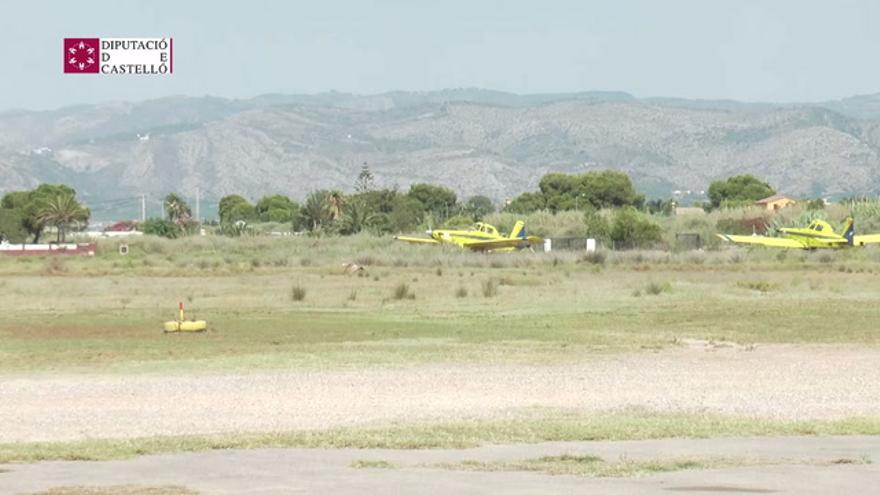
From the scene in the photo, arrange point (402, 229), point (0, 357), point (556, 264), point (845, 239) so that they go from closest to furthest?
point (0, 357)
point (556, 264)
point (845, 239)
point (402, 229)

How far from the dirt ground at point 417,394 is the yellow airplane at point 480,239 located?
222 ft

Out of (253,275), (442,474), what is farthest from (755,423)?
(253,275)

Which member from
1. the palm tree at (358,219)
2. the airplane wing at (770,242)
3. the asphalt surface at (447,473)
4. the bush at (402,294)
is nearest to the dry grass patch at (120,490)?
the asphalt surface at (447,473)

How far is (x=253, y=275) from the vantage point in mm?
73312

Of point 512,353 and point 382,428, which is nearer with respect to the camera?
point 382,428

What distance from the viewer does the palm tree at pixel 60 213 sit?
15125cm

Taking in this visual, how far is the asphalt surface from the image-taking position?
562 inches

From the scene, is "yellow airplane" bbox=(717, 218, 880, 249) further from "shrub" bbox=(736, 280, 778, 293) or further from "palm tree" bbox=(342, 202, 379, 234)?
"palm tree" bbox=(342, 202, 379, 234)

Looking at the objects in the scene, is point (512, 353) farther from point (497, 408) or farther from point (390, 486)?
point (390, 486)

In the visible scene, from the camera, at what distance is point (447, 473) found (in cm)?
1533

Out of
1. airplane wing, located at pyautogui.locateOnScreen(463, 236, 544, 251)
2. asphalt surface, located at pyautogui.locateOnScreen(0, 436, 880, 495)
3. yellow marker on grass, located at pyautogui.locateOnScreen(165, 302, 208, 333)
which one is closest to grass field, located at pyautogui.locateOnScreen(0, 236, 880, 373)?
yellow marker on grass, located at pyautogui.locateOnScreen(165, 302, 208, 333)

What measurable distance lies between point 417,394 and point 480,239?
246ft

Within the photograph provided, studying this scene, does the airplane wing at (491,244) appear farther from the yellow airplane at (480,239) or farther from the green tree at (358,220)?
the green tree at (358,220)

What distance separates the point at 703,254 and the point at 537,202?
105896 mm
